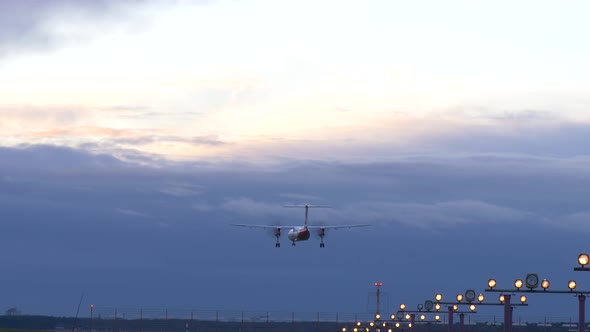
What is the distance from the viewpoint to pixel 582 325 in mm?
105938

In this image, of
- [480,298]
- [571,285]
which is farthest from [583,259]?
[480,298]

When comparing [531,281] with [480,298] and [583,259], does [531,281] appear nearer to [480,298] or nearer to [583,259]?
[583,259]

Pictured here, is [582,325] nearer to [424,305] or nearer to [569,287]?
[569,287]

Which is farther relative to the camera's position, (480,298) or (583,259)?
(480,298)

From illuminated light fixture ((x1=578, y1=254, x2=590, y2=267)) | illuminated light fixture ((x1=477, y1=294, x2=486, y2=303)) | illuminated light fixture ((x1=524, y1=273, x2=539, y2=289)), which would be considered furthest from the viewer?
illuminated light fixture ((x1=477, y1=294, x2=486, y2=303))

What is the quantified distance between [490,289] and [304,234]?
282ft

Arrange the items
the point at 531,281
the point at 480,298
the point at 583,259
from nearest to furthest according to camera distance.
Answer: the point at 583,259
the point at 531,281
the point at 480,298

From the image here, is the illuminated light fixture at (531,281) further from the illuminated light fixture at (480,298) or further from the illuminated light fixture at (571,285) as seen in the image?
the illuminated light fixture at (480,298)

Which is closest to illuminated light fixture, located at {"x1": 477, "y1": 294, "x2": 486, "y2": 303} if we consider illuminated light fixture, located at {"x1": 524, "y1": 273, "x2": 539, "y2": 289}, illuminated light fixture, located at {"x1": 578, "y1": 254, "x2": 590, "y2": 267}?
illuminated light fixture, located at {"x1": 524, "y1": 273, "x2": 539, "y2": 289}

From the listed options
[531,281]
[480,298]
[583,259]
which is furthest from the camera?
[480,298]

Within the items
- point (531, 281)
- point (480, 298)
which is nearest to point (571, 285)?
point (531, 281)

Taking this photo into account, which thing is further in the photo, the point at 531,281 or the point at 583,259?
the point at 531,281

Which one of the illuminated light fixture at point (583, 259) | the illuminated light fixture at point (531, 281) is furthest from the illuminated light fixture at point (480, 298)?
the illuminated light fixture at point (583, 259)

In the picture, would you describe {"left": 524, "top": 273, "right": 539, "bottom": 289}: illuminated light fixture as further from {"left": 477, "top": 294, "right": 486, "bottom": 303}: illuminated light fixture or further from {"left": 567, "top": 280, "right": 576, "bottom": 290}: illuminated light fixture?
{"left": 477, "top": 294, "right": 486, "bottom": 303}: illuminated light fixture
